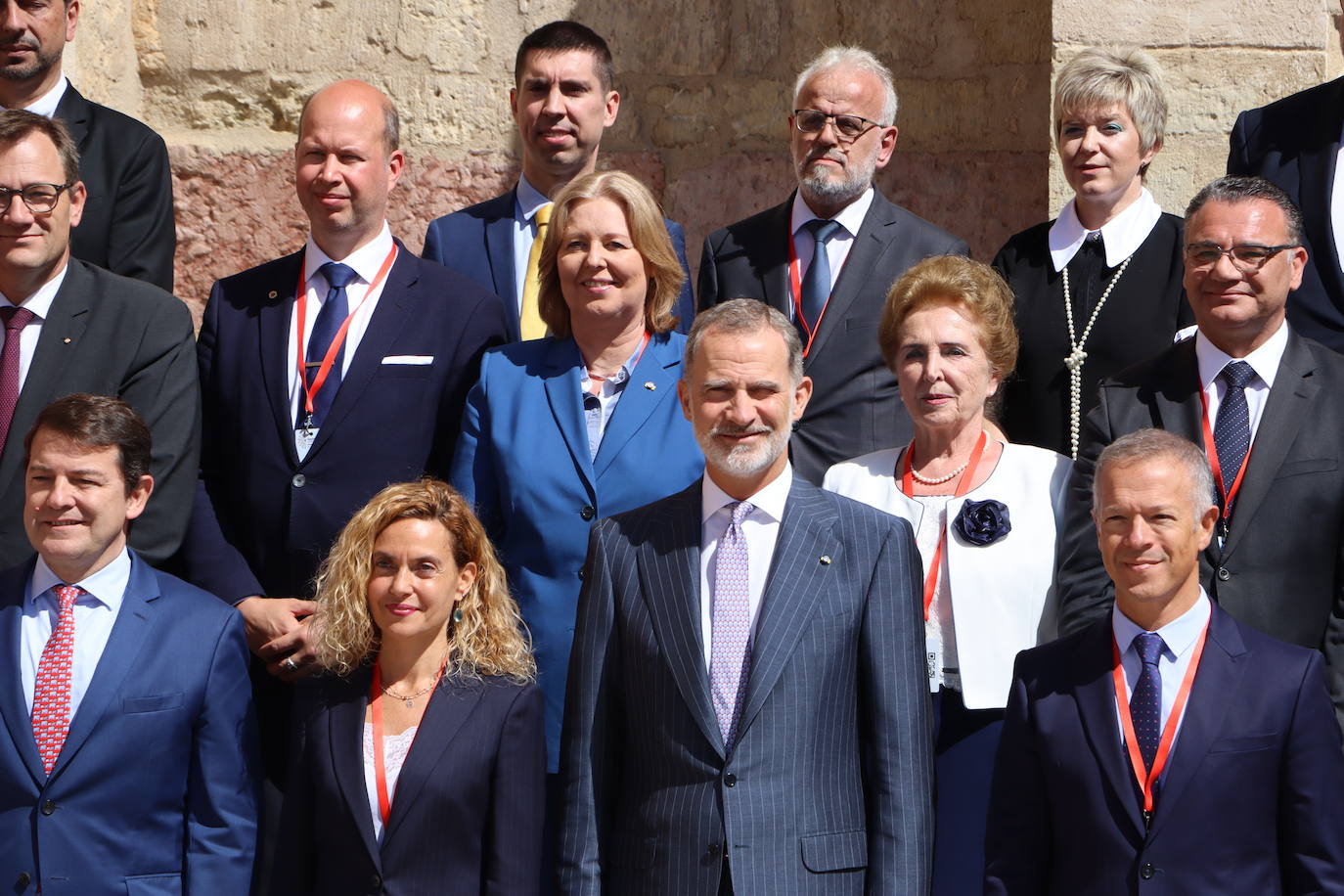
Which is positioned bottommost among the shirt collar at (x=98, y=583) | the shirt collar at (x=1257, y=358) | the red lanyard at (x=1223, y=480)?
the shirt collar at (x=98, y=583)

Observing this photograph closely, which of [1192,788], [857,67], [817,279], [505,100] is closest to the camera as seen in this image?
[1192,788]

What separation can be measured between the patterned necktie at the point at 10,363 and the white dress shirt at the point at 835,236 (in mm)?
1922

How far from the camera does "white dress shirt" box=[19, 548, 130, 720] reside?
3650 millimetres

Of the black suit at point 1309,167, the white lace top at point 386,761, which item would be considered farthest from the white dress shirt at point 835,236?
the white lace top at point 386,761

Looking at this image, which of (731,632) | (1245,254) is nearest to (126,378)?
(731,632)

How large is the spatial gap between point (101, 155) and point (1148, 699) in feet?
9.94

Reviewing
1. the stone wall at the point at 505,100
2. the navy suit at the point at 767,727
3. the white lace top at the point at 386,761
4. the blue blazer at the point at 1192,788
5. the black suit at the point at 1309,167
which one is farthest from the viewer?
the stone wall at the point at 505,100

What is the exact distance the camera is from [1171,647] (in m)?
3.31

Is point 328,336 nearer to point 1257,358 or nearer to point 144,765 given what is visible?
point 144,765

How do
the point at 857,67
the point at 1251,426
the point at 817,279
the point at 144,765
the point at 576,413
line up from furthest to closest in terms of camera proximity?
the point at 857,67 → the point at 817,279 → the point at 576,413 → the point at 1251,426 → the point at 144,765

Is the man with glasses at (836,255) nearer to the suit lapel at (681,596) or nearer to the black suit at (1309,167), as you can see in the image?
the black suit at (1309,167)

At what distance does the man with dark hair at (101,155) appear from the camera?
461cm

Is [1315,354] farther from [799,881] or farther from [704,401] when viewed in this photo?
[799,881]

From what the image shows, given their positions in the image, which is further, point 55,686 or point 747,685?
point 55,686
